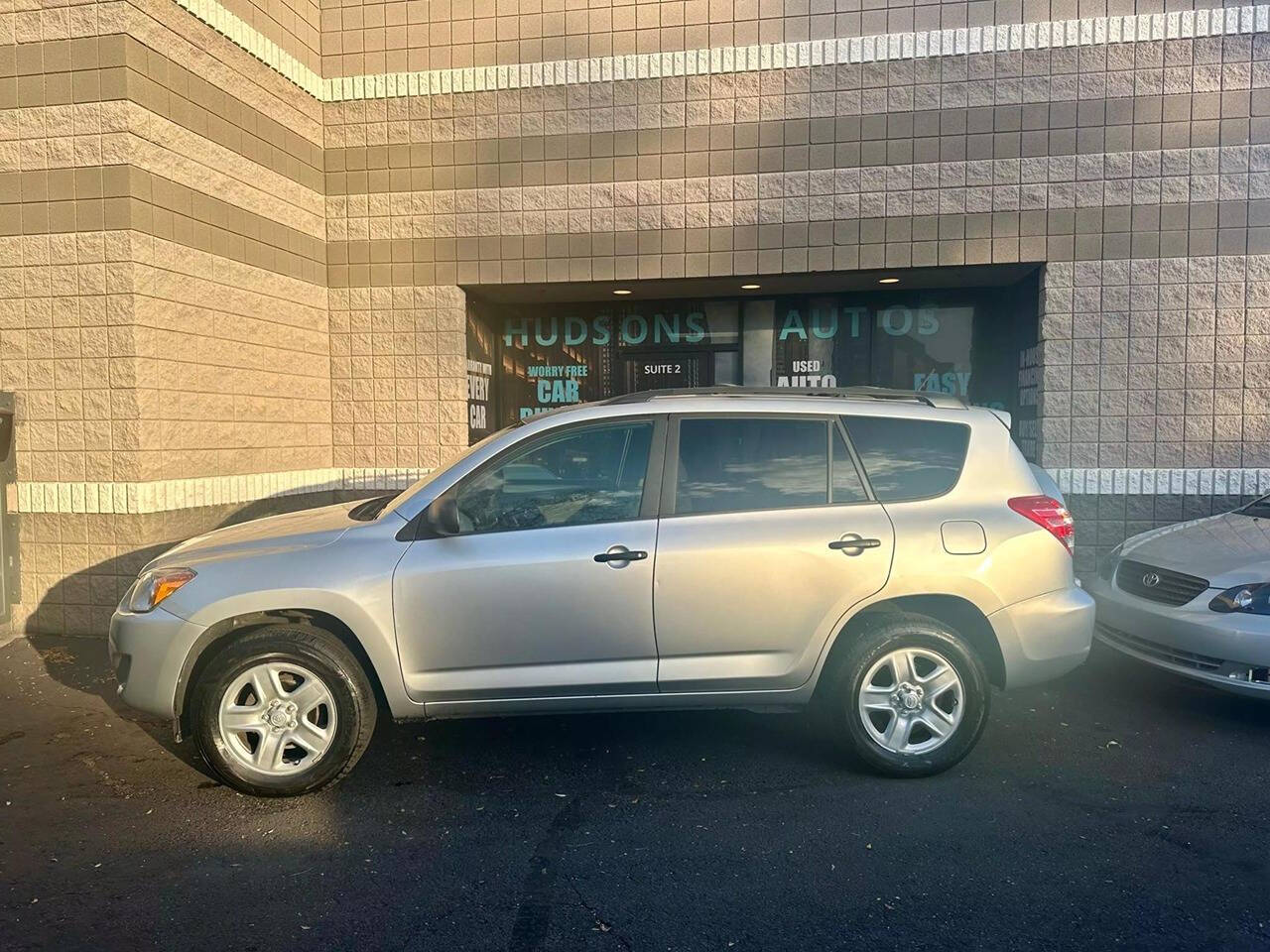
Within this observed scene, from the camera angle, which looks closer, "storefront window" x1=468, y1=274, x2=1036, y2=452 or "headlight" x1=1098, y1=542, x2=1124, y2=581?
"headlight" x1=1098, y1=542, x2=1124, y2=581

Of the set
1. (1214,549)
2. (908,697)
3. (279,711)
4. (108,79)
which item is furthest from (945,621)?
(108,79)

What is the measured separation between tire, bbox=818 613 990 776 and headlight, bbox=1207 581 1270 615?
1730 mm

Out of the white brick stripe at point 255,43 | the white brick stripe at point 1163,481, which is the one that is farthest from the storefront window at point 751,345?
the white brick stripe at point 255,43

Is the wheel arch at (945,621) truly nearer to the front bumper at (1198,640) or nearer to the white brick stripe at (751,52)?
the front bumper at (1198,640)

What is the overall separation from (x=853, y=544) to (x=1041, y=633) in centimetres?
104

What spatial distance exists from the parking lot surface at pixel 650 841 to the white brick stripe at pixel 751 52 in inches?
235

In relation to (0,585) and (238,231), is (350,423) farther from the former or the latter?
(0,585)

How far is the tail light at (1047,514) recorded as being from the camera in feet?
14.1

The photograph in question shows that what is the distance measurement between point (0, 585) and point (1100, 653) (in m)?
8.34

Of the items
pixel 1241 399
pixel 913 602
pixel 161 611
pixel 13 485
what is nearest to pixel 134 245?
pixel 13 485

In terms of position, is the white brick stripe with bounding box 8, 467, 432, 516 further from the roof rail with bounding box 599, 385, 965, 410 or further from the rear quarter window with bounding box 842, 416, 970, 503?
the rear quarter window with bounding box 842, 416, 970, 503

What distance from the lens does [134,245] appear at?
666 cm

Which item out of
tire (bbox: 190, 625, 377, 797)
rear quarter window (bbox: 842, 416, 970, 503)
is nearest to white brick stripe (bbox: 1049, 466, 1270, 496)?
rear quarter window (bbox: 842, 416, 970, 503)

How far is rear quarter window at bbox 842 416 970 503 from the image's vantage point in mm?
4320
